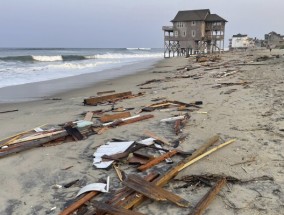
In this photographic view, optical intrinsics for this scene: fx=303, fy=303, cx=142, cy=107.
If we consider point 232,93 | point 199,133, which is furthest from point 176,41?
point 199,133

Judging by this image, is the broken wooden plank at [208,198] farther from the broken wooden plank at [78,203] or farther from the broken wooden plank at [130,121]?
the broken wooden plank at [130,121]

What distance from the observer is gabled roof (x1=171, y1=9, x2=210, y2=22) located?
59469 mm

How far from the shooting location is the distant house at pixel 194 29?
59562 mm

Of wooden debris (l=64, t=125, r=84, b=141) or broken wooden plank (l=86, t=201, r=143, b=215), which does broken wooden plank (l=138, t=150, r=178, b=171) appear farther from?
wooden debris (l=64, t=125, r=84, b=141)

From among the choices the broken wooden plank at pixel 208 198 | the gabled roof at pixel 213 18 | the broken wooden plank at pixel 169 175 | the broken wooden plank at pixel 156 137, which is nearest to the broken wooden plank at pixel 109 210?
the broken wooden plank at pixel 169 175

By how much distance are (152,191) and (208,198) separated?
694 mm

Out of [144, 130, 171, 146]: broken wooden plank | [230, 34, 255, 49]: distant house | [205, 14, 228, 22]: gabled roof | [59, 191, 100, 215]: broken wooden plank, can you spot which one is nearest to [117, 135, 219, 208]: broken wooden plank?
[59, 191, 100, 215]: broken wooden plank

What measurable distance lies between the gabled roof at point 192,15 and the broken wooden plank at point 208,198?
58.7 metres

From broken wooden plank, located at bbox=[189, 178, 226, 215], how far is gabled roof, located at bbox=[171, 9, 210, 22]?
5871 centimetres

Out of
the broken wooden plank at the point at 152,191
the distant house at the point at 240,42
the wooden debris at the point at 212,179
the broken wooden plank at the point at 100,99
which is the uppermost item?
the distant house at the point at 240,42

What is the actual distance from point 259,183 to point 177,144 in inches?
76.1

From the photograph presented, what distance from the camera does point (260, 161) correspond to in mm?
4914

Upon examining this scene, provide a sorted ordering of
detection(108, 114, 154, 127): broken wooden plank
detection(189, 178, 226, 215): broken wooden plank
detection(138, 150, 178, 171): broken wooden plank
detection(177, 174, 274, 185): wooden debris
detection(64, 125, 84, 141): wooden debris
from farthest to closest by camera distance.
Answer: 1. detection(108, 114, 154, 127): broken wooden plank
2. detection(64, 125, 84, 141): wooden debris
3. detection(138, 150, 178, 171): broken wooden plank
4. detection(177, 174, 274, 185): wooden debris
5. detection(189, 178, 226, 215): broken wooden plank

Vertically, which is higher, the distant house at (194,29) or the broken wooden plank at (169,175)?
the distant house at (194,29)
